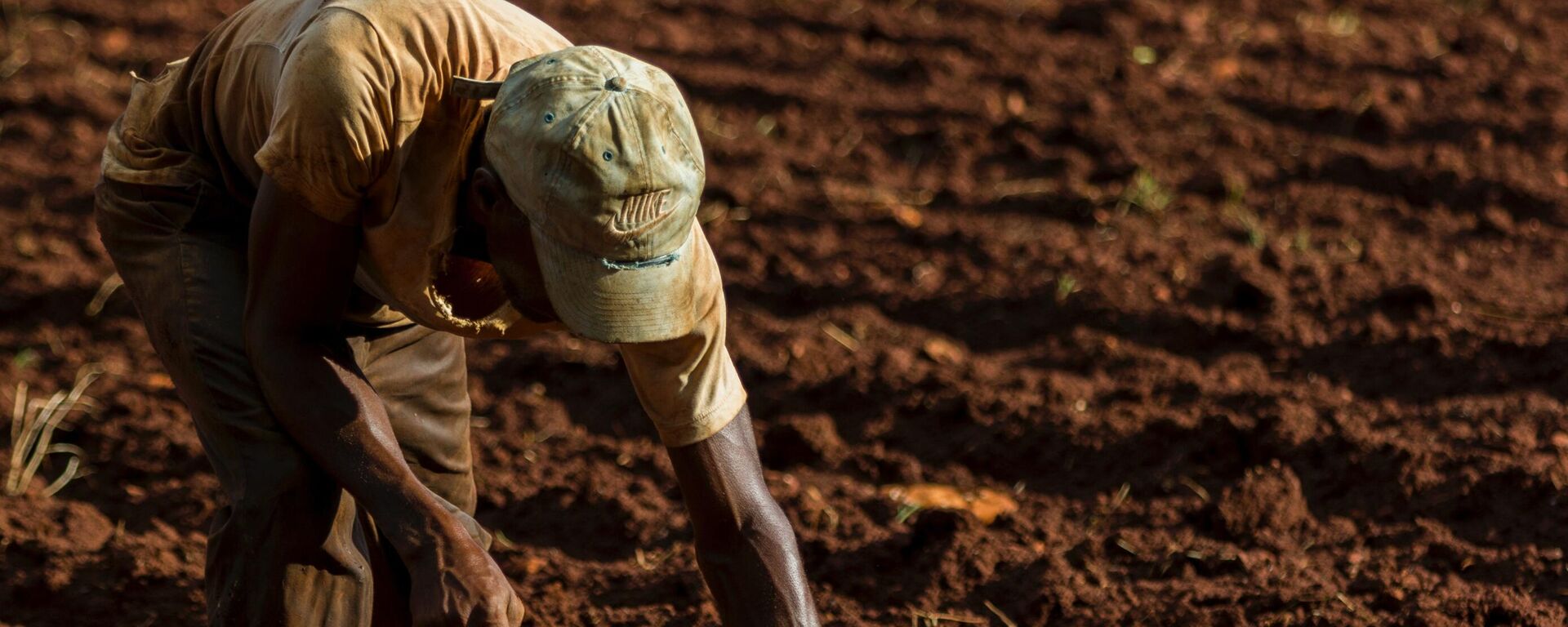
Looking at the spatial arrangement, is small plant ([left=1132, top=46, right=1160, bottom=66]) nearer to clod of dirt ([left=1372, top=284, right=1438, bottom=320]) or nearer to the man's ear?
clod of dirt ([left=1372, top=284, right=1438, bottom=320])

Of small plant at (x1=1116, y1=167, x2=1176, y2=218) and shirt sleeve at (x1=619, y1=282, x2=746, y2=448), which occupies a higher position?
shirt sleeve at (x1=619, y1=282, x2=746, y2=448)

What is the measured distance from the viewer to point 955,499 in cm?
416

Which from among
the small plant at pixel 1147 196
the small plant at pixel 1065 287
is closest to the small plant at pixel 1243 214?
the small plant at pixel 1147 196

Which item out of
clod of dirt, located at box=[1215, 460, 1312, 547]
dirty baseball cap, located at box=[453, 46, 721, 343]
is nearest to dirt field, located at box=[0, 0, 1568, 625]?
clod of dirt, located at box=[1215, 460, 1312, 547]

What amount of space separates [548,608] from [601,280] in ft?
4.81

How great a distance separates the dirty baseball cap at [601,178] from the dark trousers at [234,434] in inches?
24.6

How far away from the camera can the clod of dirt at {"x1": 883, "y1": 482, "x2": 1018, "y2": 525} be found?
4.08m

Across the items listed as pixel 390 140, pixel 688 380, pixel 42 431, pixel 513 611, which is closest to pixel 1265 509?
pixel 688 380

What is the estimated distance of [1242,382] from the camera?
4.54 meters

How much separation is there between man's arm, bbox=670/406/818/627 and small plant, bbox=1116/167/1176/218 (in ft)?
9.69

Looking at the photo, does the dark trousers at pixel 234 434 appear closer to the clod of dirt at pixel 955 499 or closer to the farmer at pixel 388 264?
the farmer at pixel 388 264

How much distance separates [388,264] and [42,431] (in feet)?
7.01

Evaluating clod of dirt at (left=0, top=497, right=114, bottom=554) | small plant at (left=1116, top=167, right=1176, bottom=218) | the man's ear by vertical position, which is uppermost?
the man's ear

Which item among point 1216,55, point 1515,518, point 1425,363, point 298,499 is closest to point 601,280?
point 298,499
